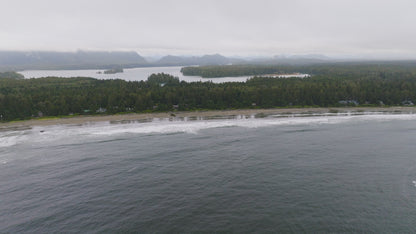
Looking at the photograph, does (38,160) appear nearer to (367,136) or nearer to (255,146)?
(255,146)

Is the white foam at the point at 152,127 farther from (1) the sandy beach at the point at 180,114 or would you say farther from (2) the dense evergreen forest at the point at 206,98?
(2) the dense evergreen forest at the point at 206,98

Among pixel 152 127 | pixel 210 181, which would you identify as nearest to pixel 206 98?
pixel 152 127

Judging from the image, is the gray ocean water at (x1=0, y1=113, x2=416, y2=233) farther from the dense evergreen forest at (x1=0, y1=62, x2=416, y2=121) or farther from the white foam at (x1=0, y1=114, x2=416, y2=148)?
the dense evergreen forest at (x1=0, y1=62, x2=416, y2=121)

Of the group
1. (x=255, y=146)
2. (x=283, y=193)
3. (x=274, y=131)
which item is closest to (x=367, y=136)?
(x=274, y=131)

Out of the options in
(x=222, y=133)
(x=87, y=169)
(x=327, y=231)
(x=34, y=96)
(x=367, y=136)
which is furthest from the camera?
(x=34, y=96)

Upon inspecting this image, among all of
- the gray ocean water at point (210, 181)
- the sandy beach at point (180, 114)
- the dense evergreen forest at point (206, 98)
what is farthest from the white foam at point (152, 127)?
the dense evergreen forest at point (206, 98)

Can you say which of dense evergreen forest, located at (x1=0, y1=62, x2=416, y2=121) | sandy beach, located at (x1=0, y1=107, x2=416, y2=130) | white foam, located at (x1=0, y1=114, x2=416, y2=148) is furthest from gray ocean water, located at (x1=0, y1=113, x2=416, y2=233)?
dense evergreen forest, located at (x1=0, y1=62, x2=416, y2=121)
